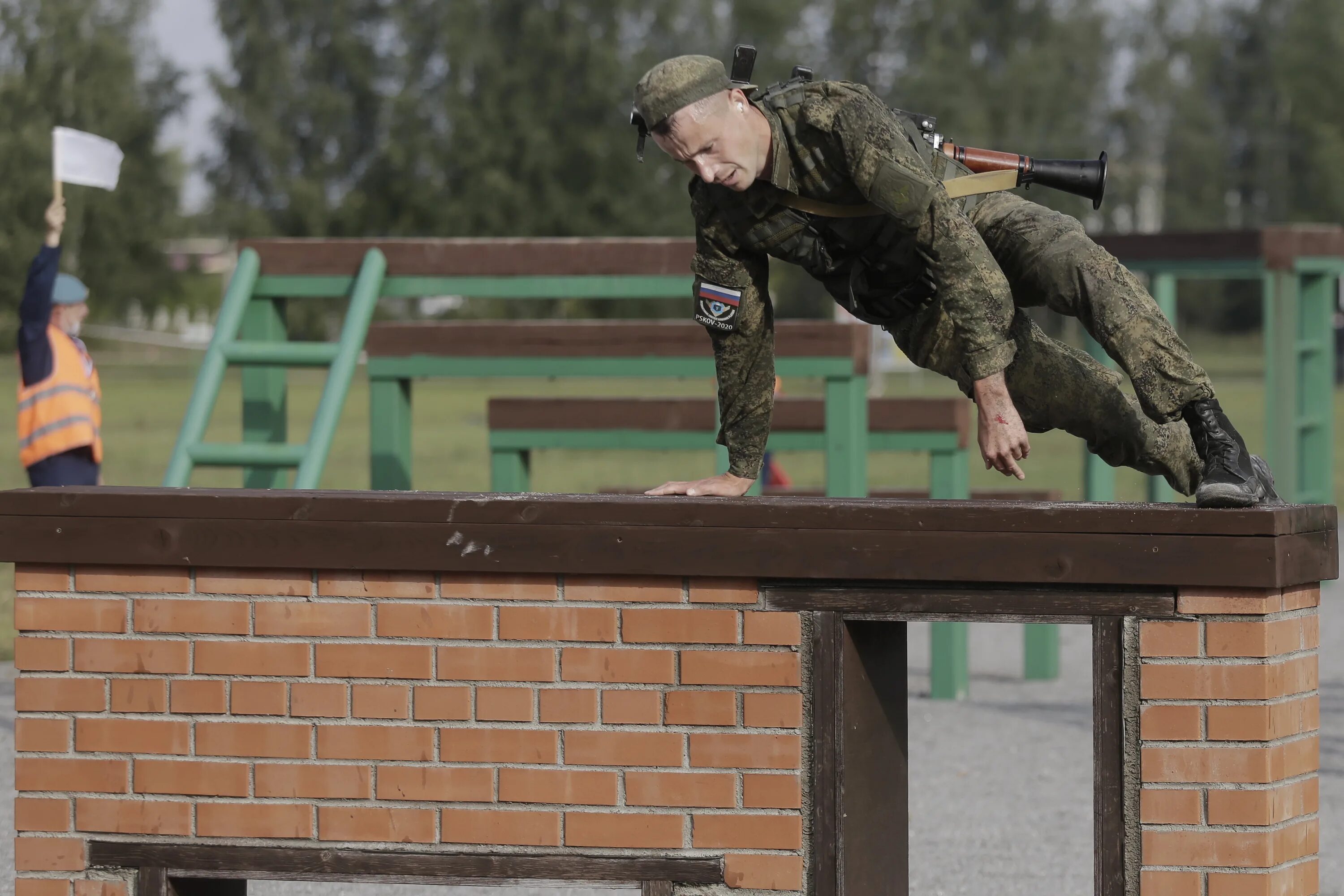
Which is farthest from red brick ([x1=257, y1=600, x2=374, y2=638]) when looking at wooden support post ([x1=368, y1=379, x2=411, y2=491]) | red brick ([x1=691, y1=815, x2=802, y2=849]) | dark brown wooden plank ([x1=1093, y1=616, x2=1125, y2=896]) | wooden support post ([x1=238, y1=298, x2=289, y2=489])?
wooden support post ([x1=238, y1=298, x2=289, y2=489])

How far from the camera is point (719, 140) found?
3.13 metres

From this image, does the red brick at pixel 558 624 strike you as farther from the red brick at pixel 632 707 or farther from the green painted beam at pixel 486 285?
the green painted beam at pixel 486 285

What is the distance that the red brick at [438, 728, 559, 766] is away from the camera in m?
3.16

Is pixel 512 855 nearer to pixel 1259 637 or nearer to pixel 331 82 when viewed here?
pixel 1259 637

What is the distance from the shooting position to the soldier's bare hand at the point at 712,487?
11.5ft

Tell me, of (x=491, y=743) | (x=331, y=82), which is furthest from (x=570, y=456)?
(x=331, y=82)

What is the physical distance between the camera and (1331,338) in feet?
36.0

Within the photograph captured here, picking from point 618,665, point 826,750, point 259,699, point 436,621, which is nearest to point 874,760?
point 826,750

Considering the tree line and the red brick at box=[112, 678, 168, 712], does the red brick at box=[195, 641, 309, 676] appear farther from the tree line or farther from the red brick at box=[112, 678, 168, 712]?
the tree line

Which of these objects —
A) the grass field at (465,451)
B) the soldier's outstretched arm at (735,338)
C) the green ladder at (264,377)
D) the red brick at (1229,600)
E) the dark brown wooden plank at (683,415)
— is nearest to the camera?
the red brick at (1229,600)

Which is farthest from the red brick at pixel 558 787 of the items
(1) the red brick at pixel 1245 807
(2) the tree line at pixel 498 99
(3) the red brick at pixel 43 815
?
(2) the tree line at pixel 498 99

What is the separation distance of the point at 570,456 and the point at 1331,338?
11.6 metres

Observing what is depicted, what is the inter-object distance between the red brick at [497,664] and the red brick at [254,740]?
29cm

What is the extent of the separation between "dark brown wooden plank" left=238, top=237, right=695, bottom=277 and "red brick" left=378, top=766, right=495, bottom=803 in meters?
3.49
